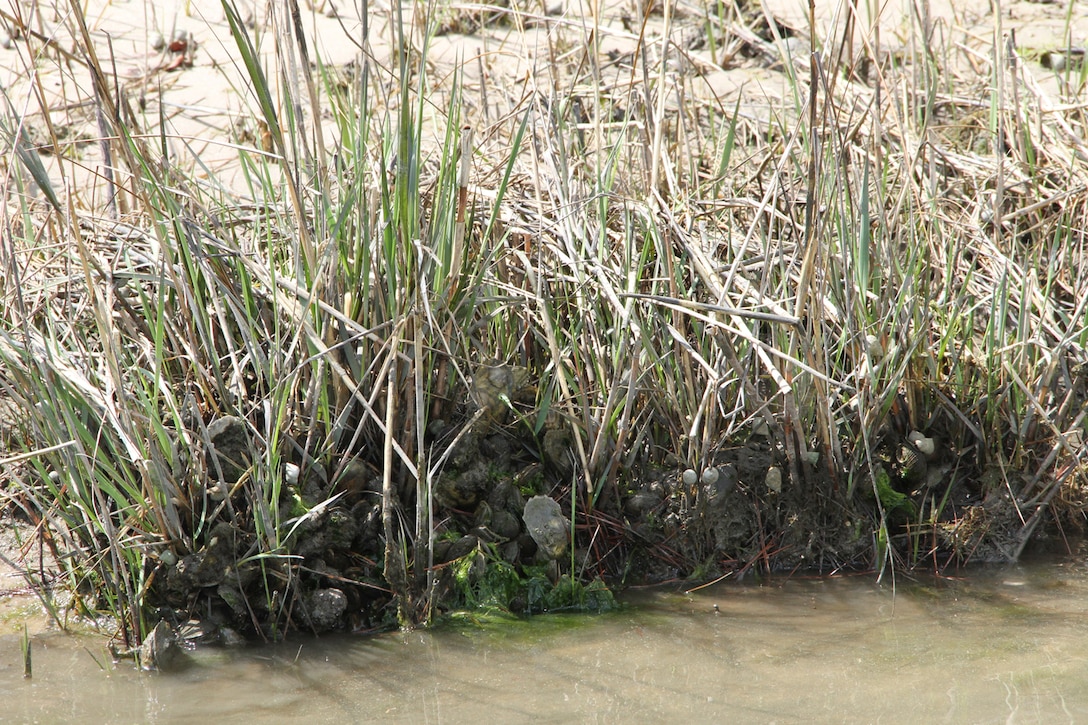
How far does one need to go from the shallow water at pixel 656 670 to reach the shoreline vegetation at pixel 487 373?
108 mm

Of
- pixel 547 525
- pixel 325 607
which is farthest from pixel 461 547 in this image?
pixel 325 607

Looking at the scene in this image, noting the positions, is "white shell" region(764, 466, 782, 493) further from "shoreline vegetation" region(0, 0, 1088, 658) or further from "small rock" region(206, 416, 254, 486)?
"small rock" region(206, 416, 254, 486)

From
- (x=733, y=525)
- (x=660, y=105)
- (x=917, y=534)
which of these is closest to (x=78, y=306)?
(x=660, y=105)

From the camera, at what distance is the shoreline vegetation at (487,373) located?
7.34 feet

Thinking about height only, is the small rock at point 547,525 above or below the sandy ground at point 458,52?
below

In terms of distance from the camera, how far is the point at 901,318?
2664 mm

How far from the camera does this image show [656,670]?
7.42 feet

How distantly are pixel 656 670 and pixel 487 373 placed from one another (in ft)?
2.63

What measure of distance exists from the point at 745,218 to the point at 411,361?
50.4 inches

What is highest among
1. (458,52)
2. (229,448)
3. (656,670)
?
(458,52)

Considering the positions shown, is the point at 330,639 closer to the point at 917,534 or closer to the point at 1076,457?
the point at 917,534

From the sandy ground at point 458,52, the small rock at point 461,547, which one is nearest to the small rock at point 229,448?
the small rock at point 461,547

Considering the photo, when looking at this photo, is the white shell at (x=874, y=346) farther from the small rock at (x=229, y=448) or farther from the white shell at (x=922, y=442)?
the small rock at (x=229, y=448)

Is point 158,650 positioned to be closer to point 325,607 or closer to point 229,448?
point 325,607
